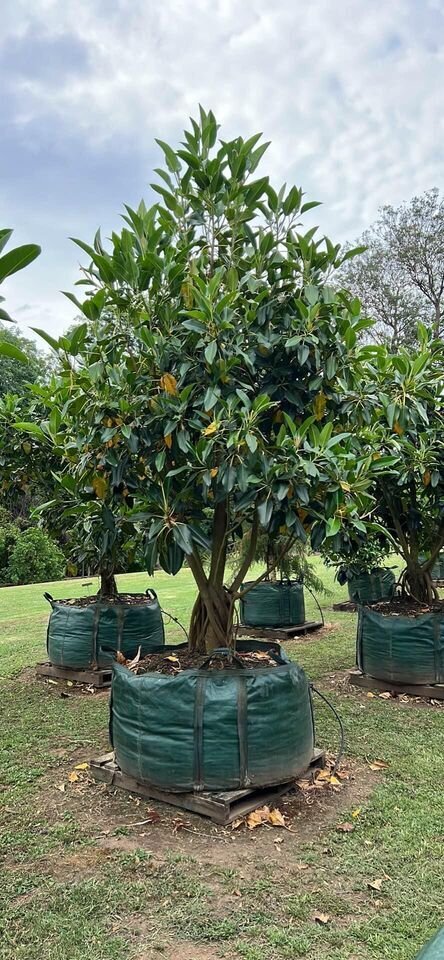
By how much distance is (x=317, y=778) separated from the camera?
3309 millimetres

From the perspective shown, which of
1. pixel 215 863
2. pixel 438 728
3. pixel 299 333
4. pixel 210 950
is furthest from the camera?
pixel 438 728

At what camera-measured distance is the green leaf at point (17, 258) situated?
3.04ft

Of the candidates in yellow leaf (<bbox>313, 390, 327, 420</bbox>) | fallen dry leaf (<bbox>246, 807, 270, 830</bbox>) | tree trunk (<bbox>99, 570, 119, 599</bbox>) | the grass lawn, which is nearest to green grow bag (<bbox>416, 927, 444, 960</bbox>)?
the grass lawn

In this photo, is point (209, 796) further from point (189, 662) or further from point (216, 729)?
point (189, 662)

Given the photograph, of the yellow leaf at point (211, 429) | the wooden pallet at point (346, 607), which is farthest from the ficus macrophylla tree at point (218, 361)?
the wooden pallet at point (346, 607)

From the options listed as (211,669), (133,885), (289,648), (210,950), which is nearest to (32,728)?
(211,669)

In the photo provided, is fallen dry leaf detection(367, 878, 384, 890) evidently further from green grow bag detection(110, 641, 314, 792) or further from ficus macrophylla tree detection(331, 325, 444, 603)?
ficus macrophylla tree detection(331, 325, 444, 603)

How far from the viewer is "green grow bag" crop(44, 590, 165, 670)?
17.6ft

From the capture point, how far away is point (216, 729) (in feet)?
9.54

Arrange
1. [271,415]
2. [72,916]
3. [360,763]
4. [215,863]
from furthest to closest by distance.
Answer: [360,763], [271,415], [215,863], [72,916]

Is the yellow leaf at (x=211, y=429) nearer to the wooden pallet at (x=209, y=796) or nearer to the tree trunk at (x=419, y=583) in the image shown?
the wooden pallet at (x=209, y=796)

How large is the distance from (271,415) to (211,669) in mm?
1310

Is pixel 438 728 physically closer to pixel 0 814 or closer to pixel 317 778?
pixel 317 778

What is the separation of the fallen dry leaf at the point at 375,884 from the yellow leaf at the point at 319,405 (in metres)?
1.95
